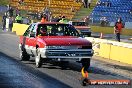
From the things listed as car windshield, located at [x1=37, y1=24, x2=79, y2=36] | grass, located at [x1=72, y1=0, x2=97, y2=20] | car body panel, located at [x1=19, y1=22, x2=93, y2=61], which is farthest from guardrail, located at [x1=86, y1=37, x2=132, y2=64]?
grass, located at [x1=72, y1=0, x2=97, y2=20]

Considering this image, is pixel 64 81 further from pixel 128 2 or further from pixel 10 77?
pixel 128 2

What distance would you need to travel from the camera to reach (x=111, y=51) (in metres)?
18.2

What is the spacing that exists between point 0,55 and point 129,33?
104 feet

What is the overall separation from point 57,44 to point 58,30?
1.43m

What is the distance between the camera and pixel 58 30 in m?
14.1

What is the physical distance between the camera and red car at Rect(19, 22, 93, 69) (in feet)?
42.1

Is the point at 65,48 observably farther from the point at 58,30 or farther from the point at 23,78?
the point at 23,78

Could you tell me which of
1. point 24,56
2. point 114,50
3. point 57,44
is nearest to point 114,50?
point 114,50

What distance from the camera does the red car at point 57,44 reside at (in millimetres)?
12820

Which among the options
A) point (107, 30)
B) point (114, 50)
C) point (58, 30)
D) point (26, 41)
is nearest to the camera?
point (58, 30)

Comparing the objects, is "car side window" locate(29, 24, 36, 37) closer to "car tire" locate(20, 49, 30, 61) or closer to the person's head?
the person's head

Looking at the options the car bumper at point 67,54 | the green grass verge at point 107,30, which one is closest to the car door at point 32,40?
the car bumper at point 67,54

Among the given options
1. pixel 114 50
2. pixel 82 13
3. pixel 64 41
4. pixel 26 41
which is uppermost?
pixel 82 13

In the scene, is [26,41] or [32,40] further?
[26,41]
